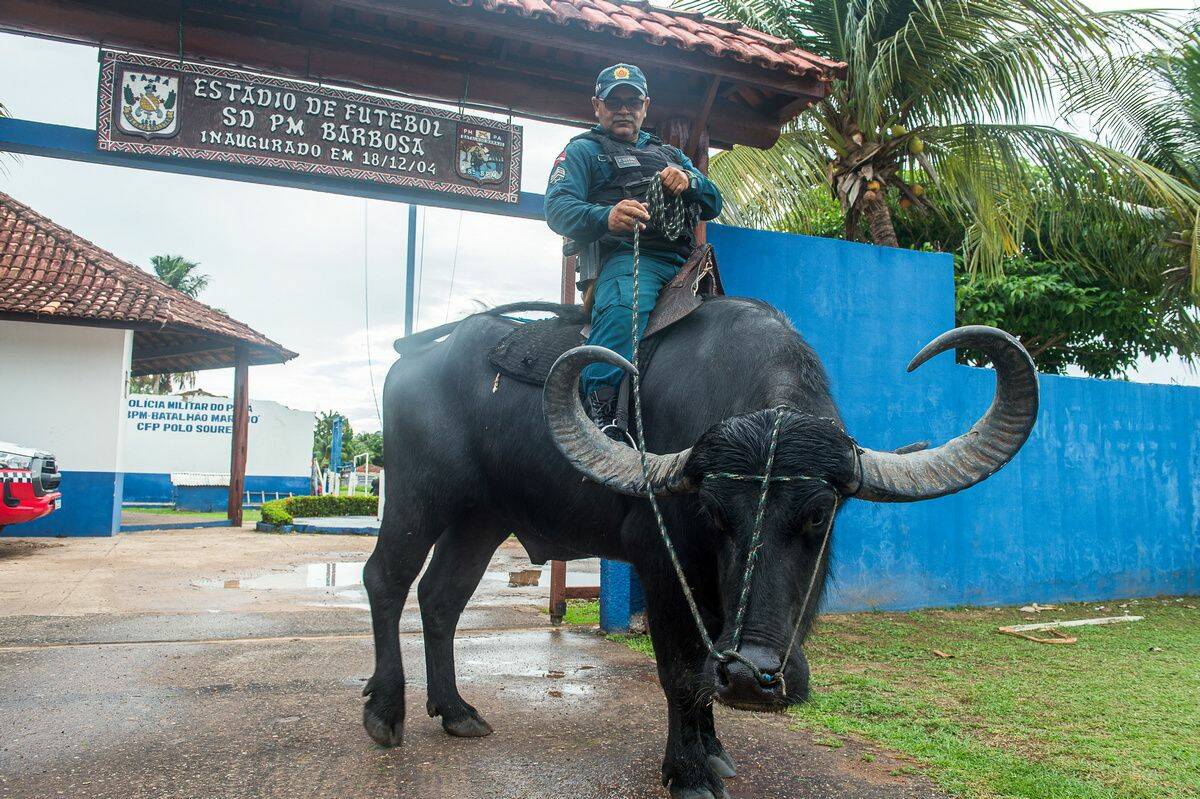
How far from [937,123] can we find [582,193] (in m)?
7.99

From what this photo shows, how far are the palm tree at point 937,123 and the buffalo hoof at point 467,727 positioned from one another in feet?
25.6

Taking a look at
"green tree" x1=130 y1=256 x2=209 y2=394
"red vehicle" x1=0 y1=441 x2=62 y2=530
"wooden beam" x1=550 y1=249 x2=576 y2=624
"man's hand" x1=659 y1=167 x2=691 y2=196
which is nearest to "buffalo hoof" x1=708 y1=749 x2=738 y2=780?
"man's hand" x1=659 y1=167 x2=691 y2=196

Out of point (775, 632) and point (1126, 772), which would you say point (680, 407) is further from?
point (1126, 772)

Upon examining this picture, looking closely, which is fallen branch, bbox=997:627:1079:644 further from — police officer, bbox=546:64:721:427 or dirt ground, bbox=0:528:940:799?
police officer, bbox=546:64:721:427

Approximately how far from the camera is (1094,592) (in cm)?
785

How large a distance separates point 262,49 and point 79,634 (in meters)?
4.18

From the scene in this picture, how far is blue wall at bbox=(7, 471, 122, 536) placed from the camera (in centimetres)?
1327

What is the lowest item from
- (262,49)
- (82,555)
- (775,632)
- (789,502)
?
(82,555)

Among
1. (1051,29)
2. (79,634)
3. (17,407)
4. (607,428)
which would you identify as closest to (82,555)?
(17,407)

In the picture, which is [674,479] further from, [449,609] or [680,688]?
[449,609]

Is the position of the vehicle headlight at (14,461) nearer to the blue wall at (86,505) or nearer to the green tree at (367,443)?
the blue wall at (86,505)

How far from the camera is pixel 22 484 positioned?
410 inches

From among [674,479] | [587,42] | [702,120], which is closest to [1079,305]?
[702,120]

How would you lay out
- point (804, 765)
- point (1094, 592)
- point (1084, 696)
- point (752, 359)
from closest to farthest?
point (752, 359), point (804, 765), point (1084, 696), point (1094, 592)
